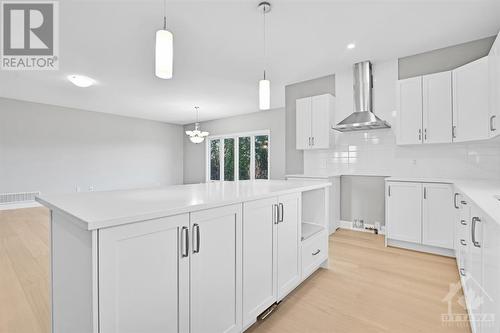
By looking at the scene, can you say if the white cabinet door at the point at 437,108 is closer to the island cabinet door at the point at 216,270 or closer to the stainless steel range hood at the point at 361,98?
the stainless steel range hood at the point at 361,98

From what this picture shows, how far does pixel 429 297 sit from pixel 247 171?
5.93m

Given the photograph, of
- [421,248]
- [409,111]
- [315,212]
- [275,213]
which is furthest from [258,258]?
[409,111]

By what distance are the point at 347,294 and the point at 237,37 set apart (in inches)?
118

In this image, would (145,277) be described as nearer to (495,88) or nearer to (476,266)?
(476,266)

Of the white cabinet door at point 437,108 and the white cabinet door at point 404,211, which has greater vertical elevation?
the white cabinet door at point 437,108

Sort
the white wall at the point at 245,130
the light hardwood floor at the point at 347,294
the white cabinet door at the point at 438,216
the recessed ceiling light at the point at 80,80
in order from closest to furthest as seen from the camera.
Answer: the light hardwood floor at the point at 347,294 < the white cabinet door at the point at 438,216 < the recessed ceiling light at the point at 80,80 < the white wall at the point at 245,130

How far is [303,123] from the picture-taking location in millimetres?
4207

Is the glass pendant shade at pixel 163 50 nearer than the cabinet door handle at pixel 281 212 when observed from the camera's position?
Yes

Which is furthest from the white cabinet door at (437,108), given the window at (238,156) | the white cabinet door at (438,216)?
the window at (238,156)

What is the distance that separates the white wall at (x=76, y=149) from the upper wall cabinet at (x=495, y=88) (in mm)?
8119

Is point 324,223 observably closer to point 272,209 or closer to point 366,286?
point 366,286

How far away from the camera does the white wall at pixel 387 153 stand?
9.84 ft

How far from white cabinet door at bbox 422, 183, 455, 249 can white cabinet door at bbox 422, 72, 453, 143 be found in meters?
0.66

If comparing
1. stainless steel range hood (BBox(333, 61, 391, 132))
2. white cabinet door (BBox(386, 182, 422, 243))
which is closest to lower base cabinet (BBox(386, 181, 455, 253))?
white cabinet door (BBox(386, 182, 422, 243))
